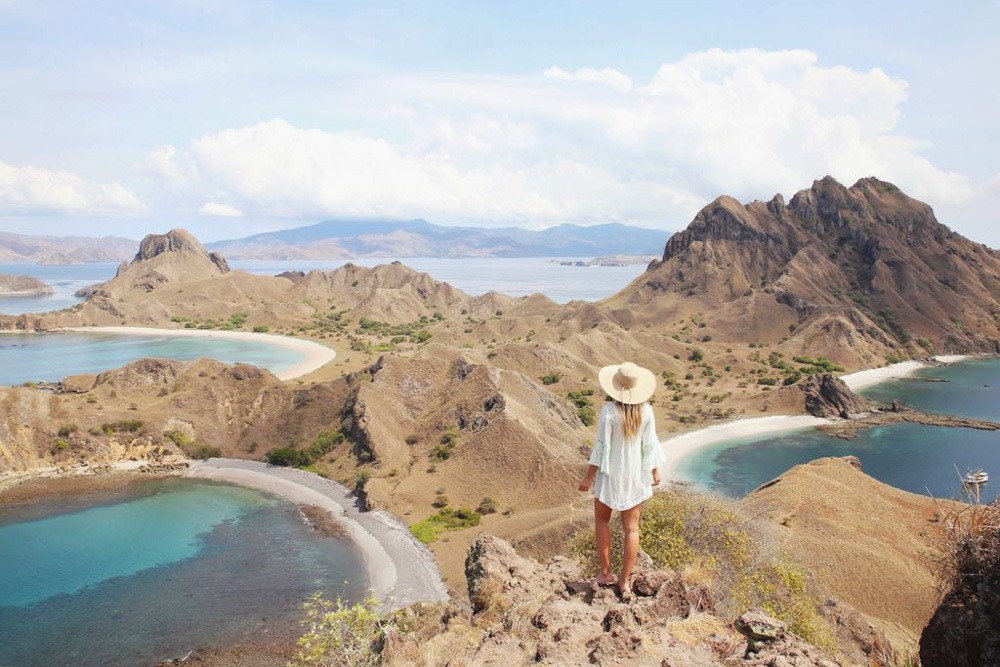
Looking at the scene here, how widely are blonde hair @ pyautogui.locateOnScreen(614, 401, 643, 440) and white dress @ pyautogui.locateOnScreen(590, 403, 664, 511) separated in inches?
2.1

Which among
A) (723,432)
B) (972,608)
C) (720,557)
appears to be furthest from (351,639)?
(723,432)

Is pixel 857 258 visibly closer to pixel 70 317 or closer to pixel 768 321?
pixel 768 321

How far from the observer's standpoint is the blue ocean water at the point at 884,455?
5894cm

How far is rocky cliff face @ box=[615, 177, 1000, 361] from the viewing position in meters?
123

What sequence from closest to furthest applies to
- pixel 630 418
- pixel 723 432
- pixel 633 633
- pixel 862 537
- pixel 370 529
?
pixel 630 418 < pixel 633 633 < pixel 862 537 < pixel 370 529 < pixel 723 432

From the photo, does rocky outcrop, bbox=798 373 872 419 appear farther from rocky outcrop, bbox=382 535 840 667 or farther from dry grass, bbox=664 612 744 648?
dry grass, bbox=664 612 744 648

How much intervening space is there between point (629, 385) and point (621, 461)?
125 cm

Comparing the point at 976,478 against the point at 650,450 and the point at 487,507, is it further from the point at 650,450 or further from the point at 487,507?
the point at 487,507

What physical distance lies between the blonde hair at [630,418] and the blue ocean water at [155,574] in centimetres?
2843

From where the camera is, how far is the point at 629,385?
33.2ft

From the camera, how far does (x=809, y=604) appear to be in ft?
62.8

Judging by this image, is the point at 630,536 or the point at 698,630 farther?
the point at 698,630

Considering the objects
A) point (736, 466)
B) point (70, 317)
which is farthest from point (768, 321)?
point (70, 317)

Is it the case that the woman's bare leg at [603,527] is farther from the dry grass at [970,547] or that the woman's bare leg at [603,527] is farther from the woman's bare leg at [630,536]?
the dry grass at [970,547]
